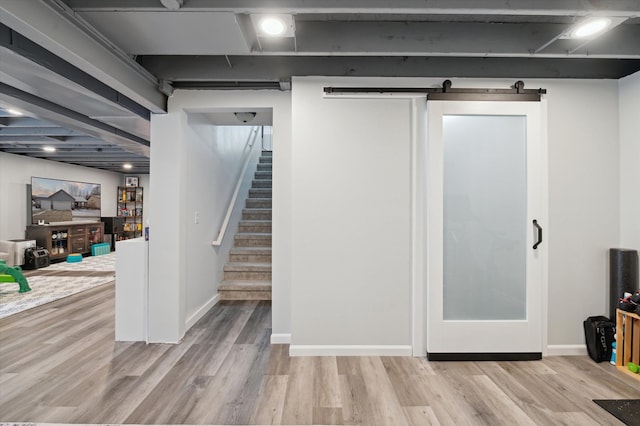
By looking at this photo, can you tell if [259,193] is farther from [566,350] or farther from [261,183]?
[566,350]

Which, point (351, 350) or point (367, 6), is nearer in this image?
point (367, 6)

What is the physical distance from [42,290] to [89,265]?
2.14m

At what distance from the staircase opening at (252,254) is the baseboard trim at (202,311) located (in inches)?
7.3

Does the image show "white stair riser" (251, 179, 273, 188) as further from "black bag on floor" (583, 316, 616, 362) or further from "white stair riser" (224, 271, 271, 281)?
"black bag on floor" (583, 316, 616, 362)

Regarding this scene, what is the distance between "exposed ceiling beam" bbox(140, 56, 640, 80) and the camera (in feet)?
8.79

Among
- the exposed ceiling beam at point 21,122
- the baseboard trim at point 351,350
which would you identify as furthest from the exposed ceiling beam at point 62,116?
the baseboard trim at point 351,350

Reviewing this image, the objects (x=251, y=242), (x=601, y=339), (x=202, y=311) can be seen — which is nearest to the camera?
(x=601, y=339)

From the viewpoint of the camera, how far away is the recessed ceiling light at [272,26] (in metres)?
1.97

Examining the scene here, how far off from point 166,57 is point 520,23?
2.76 metres

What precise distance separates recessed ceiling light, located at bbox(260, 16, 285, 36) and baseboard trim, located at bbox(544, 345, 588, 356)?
3241 mm

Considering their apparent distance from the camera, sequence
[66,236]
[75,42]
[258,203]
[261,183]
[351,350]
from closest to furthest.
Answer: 1. [75,42]
2. [351,350]
3. [258,203]
4. [261,183]
5. [66,236]

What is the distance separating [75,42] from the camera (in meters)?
1.88

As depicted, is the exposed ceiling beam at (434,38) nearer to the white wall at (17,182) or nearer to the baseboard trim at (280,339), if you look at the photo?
the baseboard trim at (280,339)

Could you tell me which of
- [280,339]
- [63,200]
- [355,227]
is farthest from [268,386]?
[63,200]
